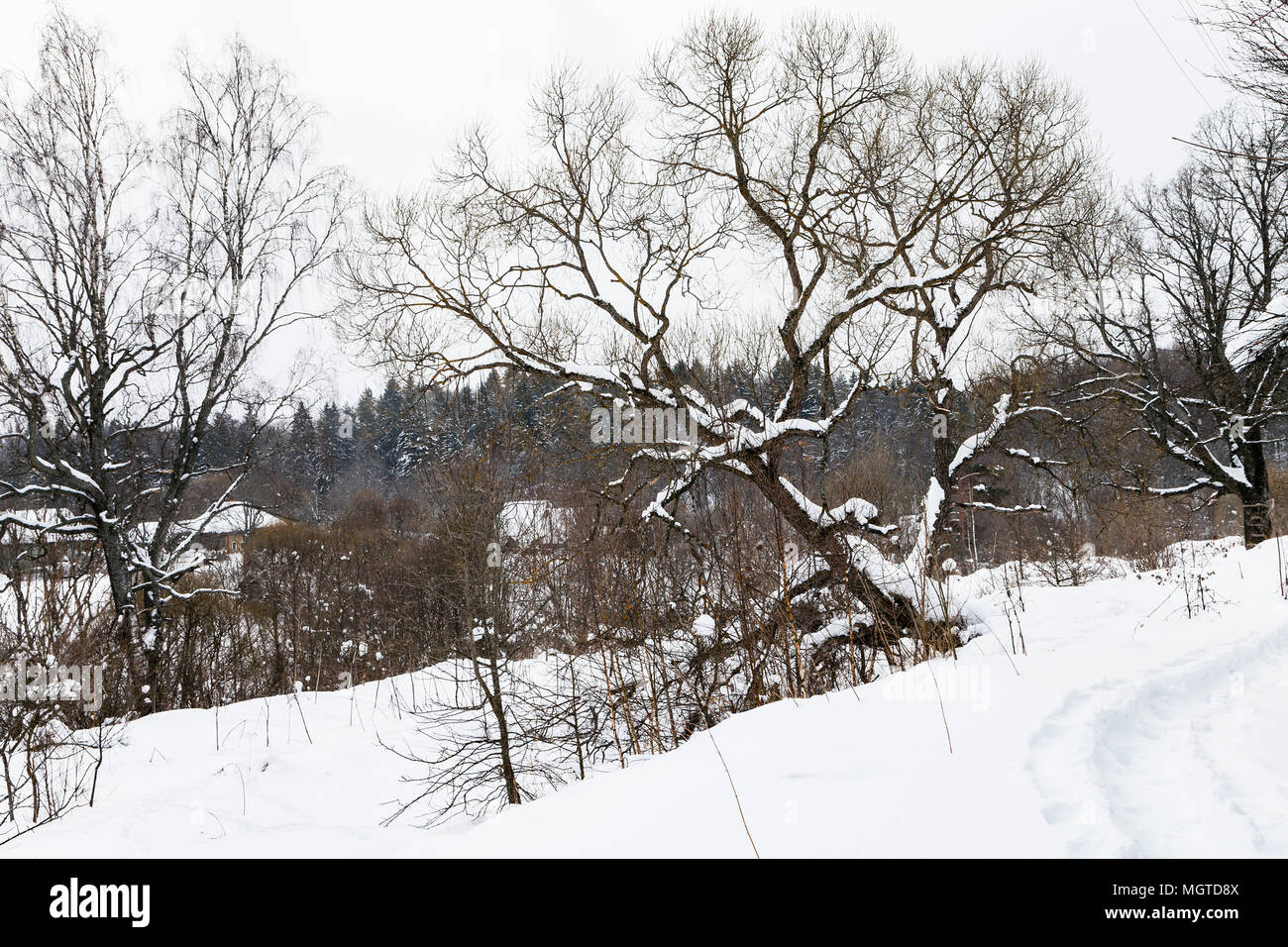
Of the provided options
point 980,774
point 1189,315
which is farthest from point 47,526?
point 1189,315

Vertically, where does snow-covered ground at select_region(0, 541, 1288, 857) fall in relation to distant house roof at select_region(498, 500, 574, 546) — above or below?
below

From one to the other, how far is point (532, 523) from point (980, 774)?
22.1 feet

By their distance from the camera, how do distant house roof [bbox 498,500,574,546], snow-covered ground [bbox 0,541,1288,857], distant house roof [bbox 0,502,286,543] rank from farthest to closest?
distant house roof [bbox 0,502,286,543], distant house roof [bbox 498,500,574,546], snow-covered ground [bbox 0,541,1288,857]

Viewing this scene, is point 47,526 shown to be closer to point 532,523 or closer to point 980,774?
point 532,523

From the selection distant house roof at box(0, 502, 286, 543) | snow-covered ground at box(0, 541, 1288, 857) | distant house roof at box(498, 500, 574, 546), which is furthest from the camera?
distant house roof at box(0, 502, 286, 543)

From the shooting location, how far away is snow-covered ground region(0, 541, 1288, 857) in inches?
84.8

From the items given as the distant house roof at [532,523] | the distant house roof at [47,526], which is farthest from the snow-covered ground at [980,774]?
the distant house roof at [47,526]

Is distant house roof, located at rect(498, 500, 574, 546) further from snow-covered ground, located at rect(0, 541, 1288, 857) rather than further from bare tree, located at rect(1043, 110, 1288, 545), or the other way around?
bare tree, located at rect(1043, 110, 1288, 545)

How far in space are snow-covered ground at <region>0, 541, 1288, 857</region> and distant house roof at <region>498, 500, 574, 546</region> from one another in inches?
144

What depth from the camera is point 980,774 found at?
2.48 m

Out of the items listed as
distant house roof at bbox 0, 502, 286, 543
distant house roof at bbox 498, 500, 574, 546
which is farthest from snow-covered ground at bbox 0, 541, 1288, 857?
distant house roof at bbox 0, 502, 286, 543

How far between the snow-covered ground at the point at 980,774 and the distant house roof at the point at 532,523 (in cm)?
365
